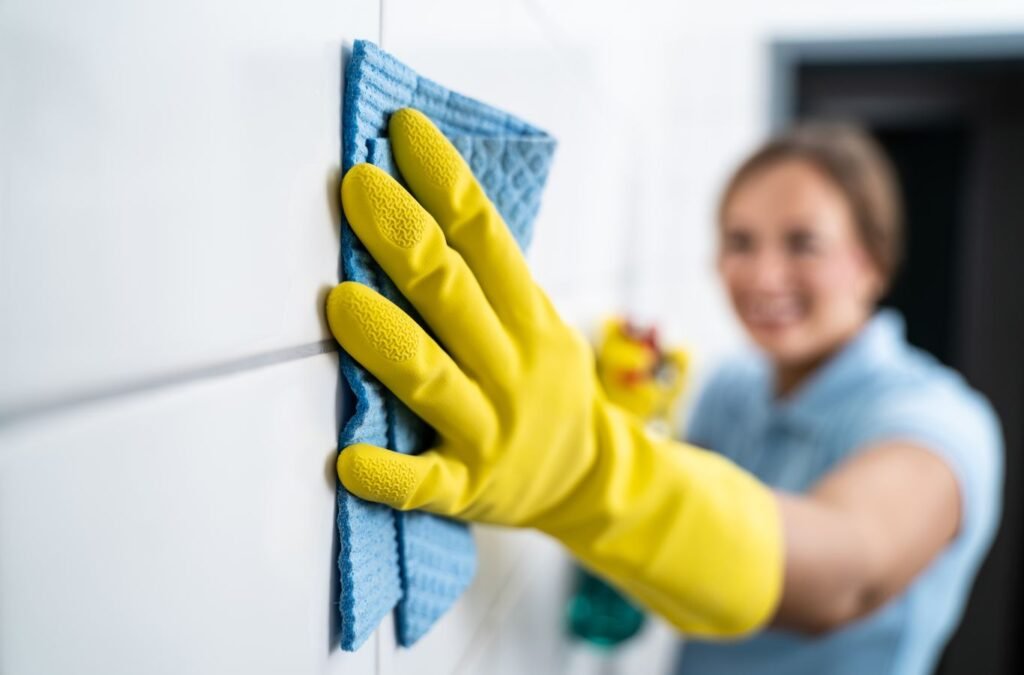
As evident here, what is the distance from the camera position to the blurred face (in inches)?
50.9

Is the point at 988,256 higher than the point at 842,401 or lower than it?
lower

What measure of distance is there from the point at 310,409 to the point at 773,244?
105 centimetres

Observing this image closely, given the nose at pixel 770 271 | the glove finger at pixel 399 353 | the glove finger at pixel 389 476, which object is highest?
the glove finger at pixel 399 353

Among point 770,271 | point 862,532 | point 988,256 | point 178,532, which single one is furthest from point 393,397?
point 988,256

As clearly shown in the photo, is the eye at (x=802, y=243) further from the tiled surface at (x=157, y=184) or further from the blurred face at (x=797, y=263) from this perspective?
the tiled surface at (x=157, y=184)

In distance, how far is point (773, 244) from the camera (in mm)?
1325

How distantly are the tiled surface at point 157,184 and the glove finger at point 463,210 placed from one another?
0.04 m

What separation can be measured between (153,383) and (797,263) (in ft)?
3.81

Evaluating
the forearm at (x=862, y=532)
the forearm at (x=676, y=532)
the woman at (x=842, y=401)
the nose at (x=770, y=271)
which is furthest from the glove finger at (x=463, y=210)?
the nose at (x=770, y=271)

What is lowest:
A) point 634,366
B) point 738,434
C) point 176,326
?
point 738,434

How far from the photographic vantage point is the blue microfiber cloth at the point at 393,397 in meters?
0.41

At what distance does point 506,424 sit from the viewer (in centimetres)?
49

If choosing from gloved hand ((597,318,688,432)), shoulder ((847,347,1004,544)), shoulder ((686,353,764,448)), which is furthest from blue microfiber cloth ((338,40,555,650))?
shoulder ((686,353,764,448))

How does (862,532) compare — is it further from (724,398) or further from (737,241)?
(724,398)
